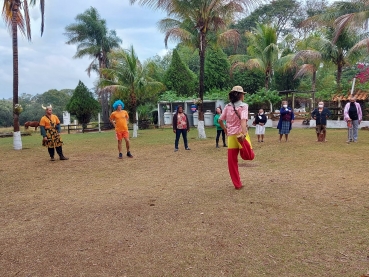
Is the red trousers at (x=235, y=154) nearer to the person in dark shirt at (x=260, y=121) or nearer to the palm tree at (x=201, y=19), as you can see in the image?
the person in dark shirt at (x=260, y=121)

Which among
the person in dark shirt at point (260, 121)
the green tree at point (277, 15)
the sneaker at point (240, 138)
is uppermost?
the green tree at point (277, 15)

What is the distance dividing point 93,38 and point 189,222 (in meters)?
33.2

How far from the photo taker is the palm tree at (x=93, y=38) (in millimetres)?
33469

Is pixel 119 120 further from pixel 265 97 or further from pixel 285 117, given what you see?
pixel 265 97

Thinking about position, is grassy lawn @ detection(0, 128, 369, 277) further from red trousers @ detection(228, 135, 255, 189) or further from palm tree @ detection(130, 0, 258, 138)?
palm tree @ detection(130, 0, 258, 138)

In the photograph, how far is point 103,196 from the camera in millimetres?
5609

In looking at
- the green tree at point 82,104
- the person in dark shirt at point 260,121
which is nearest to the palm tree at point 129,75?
the person in dark shirt at point 260,121

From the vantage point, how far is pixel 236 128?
553 cm

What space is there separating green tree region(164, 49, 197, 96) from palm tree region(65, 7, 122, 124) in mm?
7690

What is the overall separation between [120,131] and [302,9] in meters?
37.2

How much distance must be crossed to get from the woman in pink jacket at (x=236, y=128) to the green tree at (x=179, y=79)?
2334 centimetres

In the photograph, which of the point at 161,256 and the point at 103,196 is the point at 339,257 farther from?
→ the point at 103,196

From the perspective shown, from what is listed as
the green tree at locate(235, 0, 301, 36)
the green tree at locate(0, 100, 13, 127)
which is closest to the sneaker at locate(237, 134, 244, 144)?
the green tree at locate(235, 0, 301, 36)

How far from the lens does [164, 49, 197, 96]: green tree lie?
93.9ft
